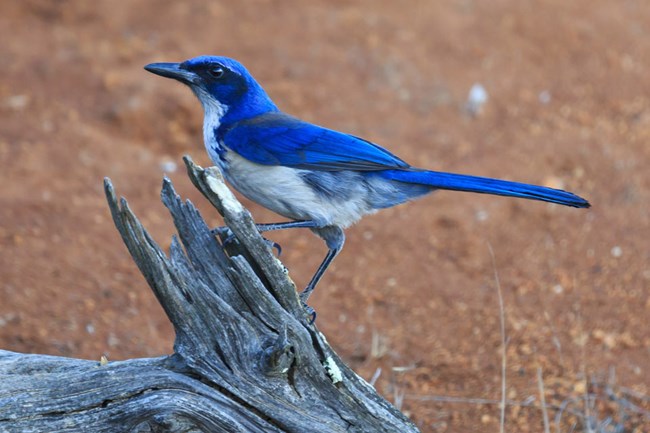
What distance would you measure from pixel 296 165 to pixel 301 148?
10 cm

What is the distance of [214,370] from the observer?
3.41 meters

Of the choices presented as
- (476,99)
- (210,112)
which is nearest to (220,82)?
(210,112)

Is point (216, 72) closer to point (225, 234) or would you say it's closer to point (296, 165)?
point (296, 165)

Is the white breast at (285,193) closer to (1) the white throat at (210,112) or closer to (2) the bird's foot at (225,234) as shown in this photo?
(1) the white throat at (210,112)

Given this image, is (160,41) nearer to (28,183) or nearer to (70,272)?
(28,183)

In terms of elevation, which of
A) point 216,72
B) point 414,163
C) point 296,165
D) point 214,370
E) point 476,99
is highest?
point 476,99

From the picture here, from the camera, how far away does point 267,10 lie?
9094 millimetres

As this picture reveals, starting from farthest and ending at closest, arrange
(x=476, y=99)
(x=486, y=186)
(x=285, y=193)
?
(x=476, y=99) < (x=285, y=193) < (x=486, y=186)

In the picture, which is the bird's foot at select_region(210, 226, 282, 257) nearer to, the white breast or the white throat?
the white breast

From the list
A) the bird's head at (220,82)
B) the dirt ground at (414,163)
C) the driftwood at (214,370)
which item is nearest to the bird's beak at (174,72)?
the bird's head at (220,82)

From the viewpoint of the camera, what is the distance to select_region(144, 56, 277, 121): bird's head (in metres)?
4.30

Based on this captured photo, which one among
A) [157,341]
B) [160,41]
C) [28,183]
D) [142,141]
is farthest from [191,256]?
[160,41]

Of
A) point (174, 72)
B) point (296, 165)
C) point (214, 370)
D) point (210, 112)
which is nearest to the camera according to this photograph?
point (214, 370)

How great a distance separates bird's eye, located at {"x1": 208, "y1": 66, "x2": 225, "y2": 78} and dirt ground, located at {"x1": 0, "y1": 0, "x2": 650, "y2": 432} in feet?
5.41
